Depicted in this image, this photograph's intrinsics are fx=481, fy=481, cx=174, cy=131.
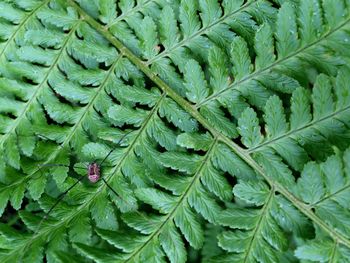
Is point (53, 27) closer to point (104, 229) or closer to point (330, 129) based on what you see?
point (104, 229)

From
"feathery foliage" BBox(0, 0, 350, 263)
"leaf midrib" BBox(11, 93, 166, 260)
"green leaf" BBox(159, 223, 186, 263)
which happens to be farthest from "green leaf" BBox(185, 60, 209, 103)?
"green leaf" BBox(159, 223, 186, 263)

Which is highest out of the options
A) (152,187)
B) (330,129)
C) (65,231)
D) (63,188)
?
(330,129)

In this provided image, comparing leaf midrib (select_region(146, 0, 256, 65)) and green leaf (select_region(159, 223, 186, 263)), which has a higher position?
leaf midrib (select_region(146, 0, 256, 65))

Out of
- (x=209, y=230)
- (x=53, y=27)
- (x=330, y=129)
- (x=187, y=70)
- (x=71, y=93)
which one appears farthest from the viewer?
(x=209, y=230)

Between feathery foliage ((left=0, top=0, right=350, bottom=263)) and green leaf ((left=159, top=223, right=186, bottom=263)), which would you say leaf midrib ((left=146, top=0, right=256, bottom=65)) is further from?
green leaf ((left=159, top=223, right=186, bottom=263))

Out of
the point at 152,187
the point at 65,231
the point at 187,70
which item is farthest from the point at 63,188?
the point at 187,70

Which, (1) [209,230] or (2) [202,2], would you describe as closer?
(2) [202,2]

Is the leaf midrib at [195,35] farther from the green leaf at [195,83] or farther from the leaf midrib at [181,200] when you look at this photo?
the leaf midrib at [181,200]

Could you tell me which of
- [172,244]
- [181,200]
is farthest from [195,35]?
[172,244]

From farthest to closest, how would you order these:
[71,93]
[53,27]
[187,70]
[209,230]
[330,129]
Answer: [209,230] < [53,27] < [71,93] < [187,70] < [330,129]
